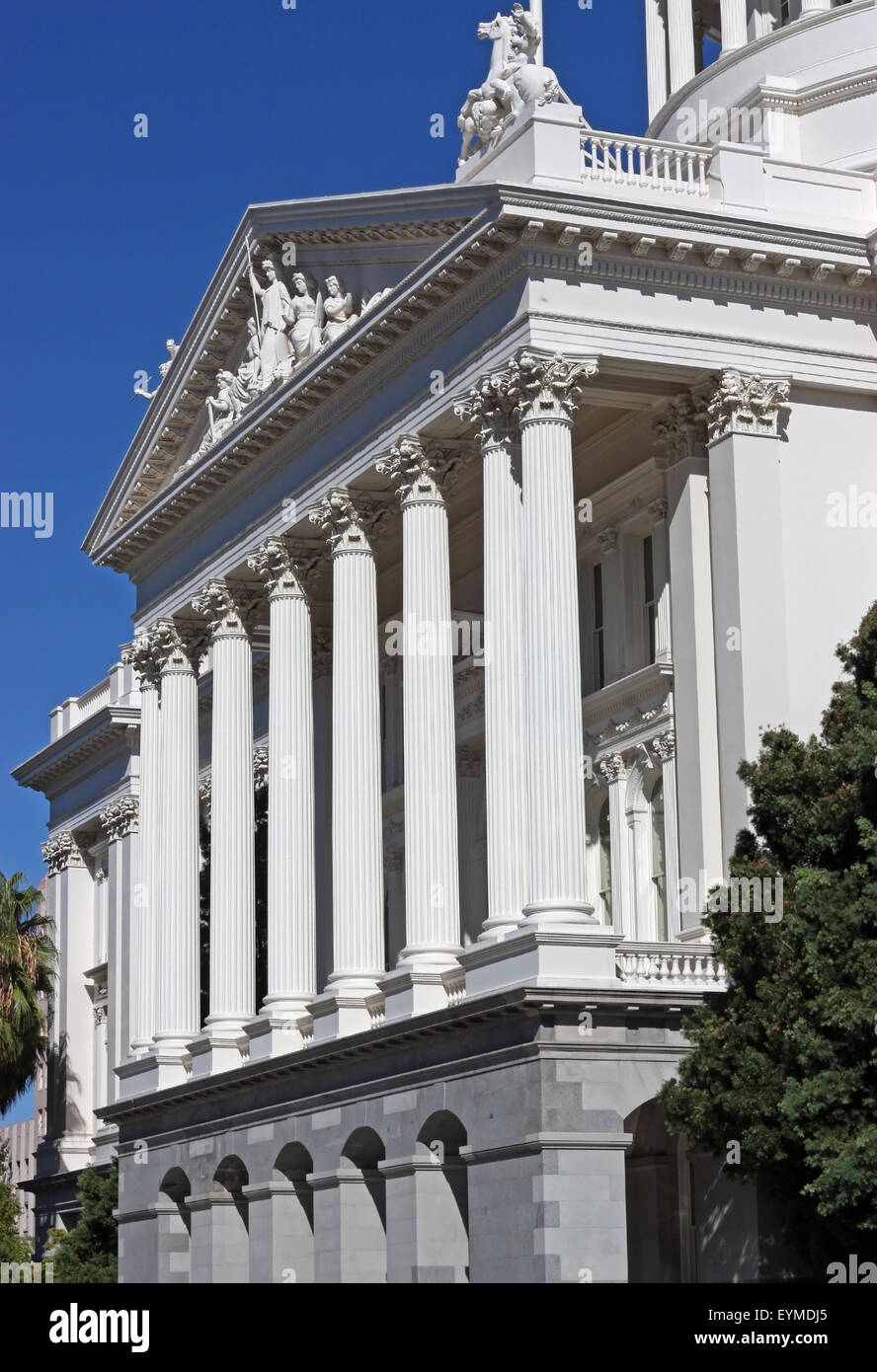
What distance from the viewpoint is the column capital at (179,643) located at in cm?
4597

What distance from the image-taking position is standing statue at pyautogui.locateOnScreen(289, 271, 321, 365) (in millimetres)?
40469

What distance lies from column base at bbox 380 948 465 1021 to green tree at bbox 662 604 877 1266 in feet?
16.5

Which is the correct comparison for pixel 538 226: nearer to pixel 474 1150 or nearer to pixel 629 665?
pixel 629 665

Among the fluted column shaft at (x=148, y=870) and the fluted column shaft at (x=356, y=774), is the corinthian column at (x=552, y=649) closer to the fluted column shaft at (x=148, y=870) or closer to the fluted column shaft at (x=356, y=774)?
the fluted column shaft at (x=356, y=774)

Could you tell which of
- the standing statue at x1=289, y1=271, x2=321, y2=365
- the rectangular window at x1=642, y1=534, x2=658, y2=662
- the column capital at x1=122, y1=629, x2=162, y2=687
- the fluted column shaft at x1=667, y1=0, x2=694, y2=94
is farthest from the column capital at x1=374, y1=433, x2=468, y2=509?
the fluted column shaft at x1=667, y1=0, x2=694, y2=94

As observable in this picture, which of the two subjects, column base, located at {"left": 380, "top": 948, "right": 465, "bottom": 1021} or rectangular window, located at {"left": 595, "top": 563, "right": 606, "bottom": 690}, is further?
rectangular window, located at {"left": 595, "top": 563, "right": 606, "bottom": 690}

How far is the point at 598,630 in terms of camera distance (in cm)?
4009

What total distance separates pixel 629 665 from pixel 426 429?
5258mm

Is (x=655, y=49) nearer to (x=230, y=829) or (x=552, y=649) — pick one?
(x=230, y=829)

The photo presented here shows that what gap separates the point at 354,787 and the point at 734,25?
1729 cm

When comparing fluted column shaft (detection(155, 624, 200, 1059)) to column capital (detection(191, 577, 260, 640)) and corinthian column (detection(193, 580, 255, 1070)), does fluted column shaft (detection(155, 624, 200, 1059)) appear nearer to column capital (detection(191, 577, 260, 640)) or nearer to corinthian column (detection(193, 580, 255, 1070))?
corinthian column (detection(193, 580, 255, 1070))

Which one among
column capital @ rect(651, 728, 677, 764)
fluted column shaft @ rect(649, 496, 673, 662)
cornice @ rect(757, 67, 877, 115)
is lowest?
column capital @ rect(651, 728, 677, 764)
